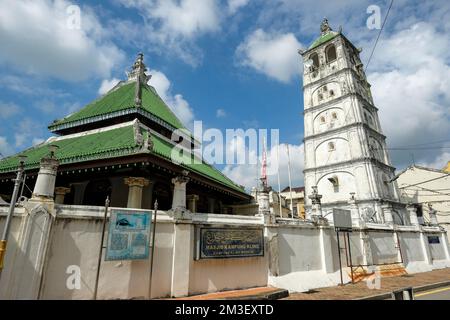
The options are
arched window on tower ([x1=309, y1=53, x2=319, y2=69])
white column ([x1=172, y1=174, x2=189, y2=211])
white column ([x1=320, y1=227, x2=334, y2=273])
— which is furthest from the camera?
arched window on tower ([x1=309, y1=53, x2=319, y2=69])

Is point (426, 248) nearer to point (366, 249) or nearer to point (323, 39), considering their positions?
point (366, 249)

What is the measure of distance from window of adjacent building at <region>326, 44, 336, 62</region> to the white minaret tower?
4 centimetres

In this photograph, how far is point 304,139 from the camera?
33.1 metres

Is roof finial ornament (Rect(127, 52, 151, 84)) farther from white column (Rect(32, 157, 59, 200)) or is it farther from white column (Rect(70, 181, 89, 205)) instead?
white column (Rect(32, 157, 59, 200))

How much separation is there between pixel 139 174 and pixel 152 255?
390cm

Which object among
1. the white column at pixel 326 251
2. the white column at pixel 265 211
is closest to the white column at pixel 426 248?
the white column at pixel 326 251

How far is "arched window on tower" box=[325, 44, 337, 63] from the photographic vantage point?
36175 millimetres

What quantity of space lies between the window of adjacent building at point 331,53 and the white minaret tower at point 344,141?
0.04 m

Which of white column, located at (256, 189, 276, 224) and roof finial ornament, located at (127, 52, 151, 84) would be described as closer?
white column, located at (256, 189, 276, 224)

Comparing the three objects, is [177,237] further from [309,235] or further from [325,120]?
[325,120]

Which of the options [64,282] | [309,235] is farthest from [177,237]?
[309,235]

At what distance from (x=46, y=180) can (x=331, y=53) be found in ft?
129

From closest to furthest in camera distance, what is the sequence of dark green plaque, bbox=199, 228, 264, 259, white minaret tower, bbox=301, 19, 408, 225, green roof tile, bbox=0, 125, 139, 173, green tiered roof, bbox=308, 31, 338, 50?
dark green plaque, bbox=199, 228, 264, 259 < green roof tile, bbox=0, 125, 139, 173 < white minaret tower, bbox=301, 19, 408, 225 < green tiered roof, bbox=308, 31, 338, 50

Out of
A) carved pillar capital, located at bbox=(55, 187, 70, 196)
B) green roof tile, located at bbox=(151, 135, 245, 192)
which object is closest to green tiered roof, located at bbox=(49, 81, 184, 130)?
green roof tile, located at bbox=(151, 135, 245, 192)
